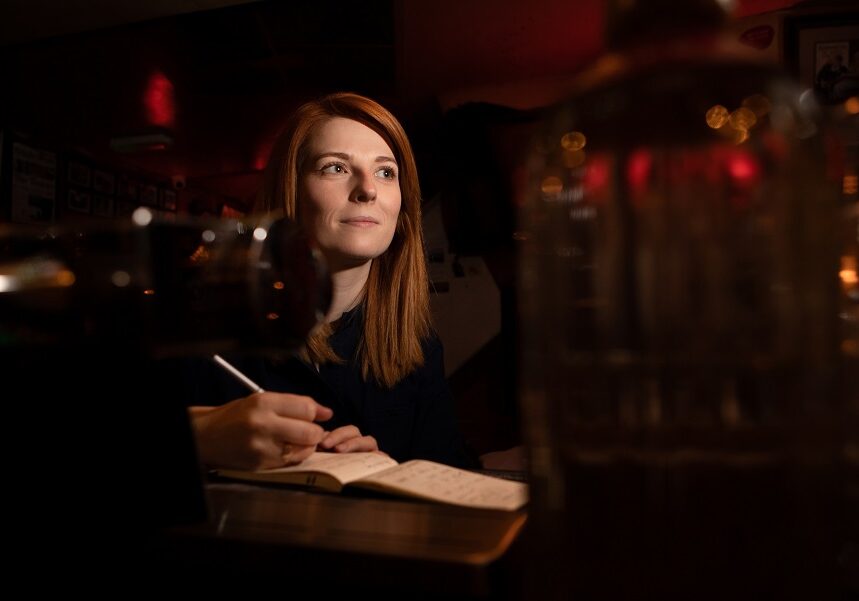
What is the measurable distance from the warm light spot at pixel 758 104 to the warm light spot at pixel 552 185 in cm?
13

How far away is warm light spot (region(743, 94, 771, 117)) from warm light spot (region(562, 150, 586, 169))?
105mm

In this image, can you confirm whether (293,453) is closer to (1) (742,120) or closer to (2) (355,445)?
(2) (355,445)

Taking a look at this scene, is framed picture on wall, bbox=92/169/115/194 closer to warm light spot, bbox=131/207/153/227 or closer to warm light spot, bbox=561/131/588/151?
warm light spot, bbox=131/207/153/227

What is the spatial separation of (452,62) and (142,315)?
5.90ft

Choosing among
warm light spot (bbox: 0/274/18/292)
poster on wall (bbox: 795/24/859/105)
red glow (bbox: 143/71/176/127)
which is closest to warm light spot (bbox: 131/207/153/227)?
warm light spot (bbox: 0/274/18/292)

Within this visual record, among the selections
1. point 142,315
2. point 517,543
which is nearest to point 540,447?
point 517,543

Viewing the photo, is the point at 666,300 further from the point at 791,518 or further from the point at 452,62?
the point at 452,62

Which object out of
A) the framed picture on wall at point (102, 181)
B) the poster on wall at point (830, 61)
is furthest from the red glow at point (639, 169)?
the framed picture on wall at point (102, 181)

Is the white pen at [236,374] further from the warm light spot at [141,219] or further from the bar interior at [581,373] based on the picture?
the warm light spot at [141,219]

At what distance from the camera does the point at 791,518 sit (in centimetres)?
38

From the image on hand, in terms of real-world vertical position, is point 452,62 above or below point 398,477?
above

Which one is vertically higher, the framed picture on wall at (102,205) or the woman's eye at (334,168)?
the framed picture on wall at (102,205)

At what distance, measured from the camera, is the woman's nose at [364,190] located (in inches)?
45.5

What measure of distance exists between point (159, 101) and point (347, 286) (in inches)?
65.5
